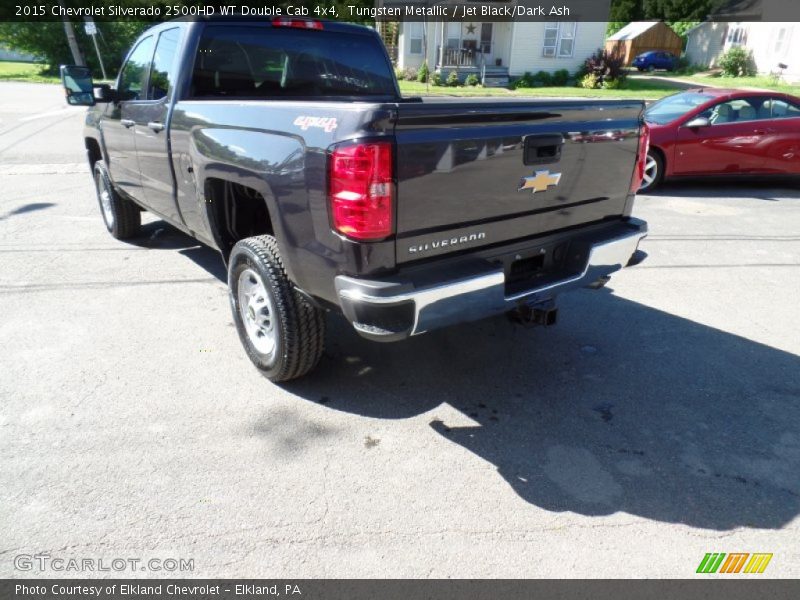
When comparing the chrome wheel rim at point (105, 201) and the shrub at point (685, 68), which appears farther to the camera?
the shrub at point (685, 68)

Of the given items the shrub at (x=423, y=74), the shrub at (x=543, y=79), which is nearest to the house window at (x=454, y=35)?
the shrub at (x=423, y=74)

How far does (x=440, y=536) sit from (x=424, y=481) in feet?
1.16

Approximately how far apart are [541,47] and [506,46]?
182 cm

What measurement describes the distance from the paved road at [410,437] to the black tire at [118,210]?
107 centimetres

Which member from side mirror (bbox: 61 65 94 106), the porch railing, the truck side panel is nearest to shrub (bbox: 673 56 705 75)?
the porch railing

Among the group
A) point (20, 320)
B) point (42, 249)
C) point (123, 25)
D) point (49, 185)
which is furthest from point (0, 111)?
point (123, 25)

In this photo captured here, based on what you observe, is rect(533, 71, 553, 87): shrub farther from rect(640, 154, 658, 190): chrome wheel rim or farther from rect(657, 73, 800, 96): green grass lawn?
rect(640, 154, 658, 190): chrome wheel rim

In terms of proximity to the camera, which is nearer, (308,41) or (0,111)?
(308,41)

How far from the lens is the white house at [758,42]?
99.2ft

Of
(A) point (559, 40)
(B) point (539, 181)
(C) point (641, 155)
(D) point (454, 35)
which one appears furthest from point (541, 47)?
(B) point (539, 181)

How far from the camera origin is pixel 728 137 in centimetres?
835

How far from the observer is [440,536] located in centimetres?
243

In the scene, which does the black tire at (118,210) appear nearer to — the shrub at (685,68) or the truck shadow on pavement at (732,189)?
the truck shadow on pavement at (732,189)

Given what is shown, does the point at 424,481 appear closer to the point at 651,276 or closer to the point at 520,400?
the point at 520,400
